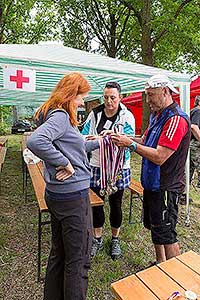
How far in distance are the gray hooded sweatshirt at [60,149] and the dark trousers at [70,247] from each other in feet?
0.29

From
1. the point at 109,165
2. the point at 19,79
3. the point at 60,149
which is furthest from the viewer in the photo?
the point at 19,79

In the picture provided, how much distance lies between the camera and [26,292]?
2.62 meters

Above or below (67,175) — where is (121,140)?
above

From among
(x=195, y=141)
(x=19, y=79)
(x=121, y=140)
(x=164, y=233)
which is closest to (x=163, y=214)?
(x=164, y=233)

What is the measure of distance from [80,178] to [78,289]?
78 centimetres

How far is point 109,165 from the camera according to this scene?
9.25ft

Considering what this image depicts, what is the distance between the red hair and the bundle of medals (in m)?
0.77

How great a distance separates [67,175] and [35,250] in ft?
6.28

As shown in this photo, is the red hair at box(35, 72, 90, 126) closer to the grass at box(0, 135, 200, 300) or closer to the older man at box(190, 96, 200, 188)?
the grass at box(0, 135, 200, 300)

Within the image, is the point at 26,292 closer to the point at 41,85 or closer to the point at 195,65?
the point at 41,85

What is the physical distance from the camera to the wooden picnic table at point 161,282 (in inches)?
59.7

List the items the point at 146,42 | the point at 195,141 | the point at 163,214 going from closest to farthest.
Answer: the point at 163,214 < the point at 195,141 < the point at 146,42

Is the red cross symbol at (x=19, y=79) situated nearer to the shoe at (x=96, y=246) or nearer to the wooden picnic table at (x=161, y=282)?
the shoe at (x=96, y=246)

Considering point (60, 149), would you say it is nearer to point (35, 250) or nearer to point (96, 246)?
point (96, 246)
